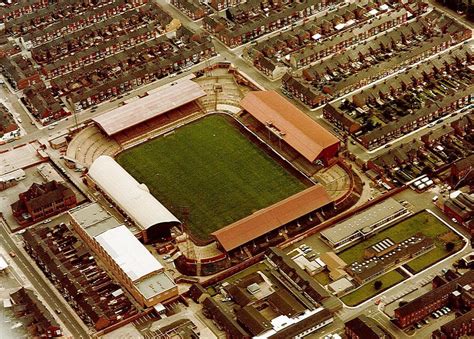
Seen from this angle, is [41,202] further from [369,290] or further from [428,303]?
[428,303]

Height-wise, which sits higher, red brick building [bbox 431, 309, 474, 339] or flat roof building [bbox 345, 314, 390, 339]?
flat roof building [bbox 345, 314, 390, 339]

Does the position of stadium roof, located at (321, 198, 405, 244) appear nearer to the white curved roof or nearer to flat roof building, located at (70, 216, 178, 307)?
the white curved roof

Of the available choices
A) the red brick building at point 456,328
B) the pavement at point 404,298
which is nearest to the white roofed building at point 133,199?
the pavement at point 404,298

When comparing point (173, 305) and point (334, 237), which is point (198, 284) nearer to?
point (173, 305)

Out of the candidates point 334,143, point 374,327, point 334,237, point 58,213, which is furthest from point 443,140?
point 58,213

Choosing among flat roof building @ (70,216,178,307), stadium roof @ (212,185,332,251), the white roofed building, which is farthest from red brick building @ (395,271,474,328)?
the white roofed building

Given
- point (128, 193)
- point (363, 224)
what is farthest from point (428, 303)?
point (128, 193)

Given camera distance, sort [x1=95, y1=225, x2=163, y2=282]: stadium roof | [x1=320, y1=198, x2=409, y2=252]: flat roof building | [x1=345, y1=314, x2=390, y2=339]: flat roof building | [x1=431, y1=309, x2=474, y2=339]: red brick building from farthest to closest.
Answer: [x1=320, y1=198, x2=409, y2=252]: flat roof building, [x1=95, y1=225, x2=163, y2=282]: stadium roof, [x1=345, y1=314, x2=390, y2=339]: flat roof building, [x1=431, y1=309, x2=474, y2=339]: red brick building

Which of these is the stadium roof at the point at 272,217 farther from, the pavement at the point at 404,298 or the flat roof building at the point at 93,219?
the pavement at the point at 404,298
